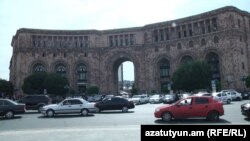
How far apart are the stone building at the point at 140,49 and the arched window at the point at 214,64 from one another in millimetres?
172

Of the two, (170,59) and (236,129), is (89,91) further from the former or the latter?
(236,129)

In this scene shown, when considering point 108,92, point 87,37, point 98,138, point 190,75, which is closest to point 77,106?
point 98,138

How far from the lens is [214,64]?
158 ft

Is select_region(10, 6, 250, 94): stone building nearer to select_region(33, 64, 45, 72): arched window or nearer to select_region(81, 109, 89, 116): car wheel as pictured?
select_region(33, 64, 45, 72): arched window

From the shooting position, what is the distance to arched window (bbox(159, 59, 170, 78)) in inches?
2128

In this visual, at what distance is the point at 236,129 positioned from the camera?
3.55m

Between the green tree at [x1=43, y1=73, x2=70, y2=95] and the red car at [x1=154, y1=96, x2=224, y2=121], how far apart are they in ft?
116

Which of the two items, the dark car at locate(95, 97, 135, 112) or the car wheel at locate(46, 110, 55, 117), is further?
the dark car at locate(95, 97, 135, 112)

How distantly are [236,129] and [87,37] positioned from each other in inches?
2262

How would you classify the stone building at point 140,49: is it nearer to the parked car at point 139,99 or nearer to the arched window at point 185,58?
the arched window at point 185,58

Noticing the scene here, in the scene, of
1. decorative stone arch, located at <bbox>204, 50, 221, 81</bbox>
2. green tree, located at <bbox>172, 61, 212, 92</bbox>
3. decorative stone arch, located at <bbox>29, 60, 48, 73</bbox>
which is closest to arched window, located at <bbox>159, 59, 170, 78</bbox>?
decorative stone arch, located at <bbox>204, 50, 221, 81</bbox>

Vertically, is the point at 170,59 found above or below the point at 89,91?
above

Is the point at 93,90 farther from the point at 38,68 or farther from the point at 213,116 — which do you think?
the point at 213,116

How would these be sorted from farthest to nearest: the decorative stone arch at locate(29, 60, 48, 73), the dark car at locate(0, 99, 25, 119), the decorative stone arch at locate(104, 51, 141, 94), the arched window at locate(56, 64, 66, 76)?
the arched window at locate(56, 64, 66, 76), the decorative stone arch at locate(104, 51, 141, 94), the decorative stone arch at locate(29, 60, 48, 73), the dark car at locate(0, 99, 25, 119)
